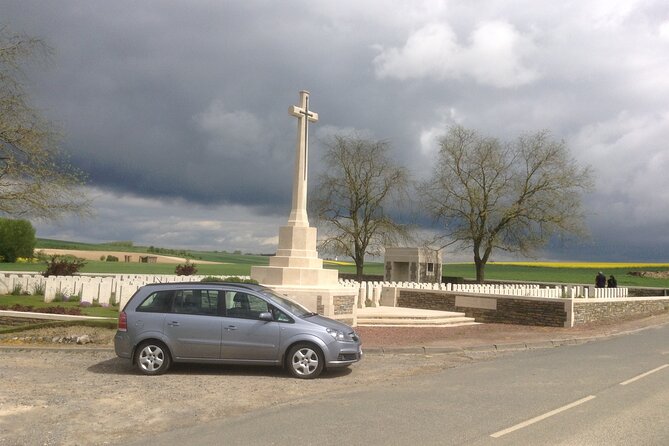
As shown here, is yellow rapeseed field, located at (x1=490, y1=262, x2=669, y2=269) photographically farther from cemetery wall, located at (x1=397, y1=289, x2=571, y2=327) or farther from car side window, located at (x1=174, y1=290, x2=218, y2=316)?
car side window, located at (x1=174, y1=290, x2=218, y2=316)

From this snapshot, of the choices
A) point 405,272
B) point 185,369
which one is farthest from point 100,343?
point 405,272

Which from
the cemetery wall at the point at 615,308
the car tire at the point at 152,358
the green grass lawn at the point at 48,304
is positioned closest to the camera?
the car tire at the point at 152,358

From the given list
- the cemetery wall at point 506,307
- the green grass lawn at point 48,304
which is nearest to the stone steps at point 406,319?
the cemetery wall at point 506,307

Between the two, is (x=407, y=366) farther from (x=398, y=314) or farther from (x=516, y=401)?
(x=398, y=314)

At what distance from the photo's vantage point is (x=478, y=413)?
22.9ft

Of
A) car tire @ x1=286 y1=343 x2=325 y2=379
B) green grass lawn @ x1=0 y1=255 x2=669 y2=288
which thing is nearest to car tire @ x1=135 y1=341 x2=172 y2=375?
car tire @ x1=286 y1=343 x2=325 y2=379

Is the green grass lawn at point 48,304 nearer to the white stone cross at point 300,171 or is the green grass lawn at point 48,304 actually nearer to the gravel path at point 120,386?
the gravel path at point 120,386

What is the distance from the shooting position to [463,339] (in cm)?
1489

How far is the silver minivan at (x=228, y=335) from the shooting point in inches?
374

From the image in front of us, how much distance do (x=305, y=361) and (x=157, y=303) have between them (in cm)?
265

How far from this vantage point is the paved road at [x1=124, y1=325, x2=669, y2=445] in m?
5.89

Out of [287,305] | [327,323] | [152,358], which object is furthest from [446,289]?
[152,358]

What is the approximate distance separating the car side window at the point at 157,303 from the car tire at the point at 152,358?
0.53 m

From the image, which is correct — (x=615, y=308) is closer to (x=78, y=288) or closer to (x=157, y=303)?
(x=157, y=303)
